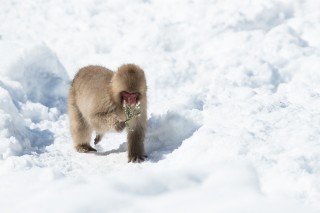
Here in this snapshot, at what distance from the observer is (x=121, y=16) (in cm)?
877

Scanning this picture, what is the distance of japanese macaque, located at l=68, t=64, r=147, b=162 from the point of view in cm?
497

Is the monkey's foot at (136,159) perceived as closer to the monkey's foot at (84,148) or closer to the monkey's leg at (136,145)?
the monkey's leg at (136,145)

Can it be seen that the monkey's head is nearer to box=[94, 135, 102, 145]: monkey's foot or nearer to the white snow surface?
the white snow surface

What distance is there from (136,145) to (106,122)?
0.37 m

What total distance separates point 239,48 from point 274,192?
13.1 ft

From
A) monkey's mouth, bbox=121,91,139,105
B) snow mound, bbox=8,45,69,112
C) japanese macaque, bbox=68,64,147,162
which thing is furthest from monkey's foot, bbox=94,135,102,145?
monkey's mouth, bbox=121,91,139,105

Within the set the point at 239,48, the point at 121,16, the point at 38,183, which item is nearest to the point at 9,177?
the point at 38,183

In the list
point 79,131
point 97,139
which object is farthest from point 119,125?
point 97,139

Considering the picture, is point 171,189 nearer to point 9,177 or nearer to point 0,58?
point 9,177

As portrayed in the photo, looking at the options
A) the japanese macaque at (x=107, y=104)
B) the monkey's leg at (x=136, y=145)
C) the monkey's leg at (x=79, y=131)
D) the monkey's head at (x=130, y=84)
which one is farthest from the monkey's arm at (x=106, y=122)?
the monkey's leg at (x=79, y=131)

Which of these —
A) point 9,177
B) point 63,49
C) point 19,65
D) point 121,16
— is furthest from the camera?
point 121,16

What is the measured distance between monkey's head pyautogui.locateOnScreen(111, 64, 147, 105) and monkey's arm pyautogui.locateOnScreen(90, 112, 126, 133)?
0.74ft

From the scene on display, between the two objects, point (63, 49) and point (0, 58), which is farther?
point (63, 49)

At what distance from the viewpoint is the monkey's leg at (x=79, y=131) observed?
5855 mm
